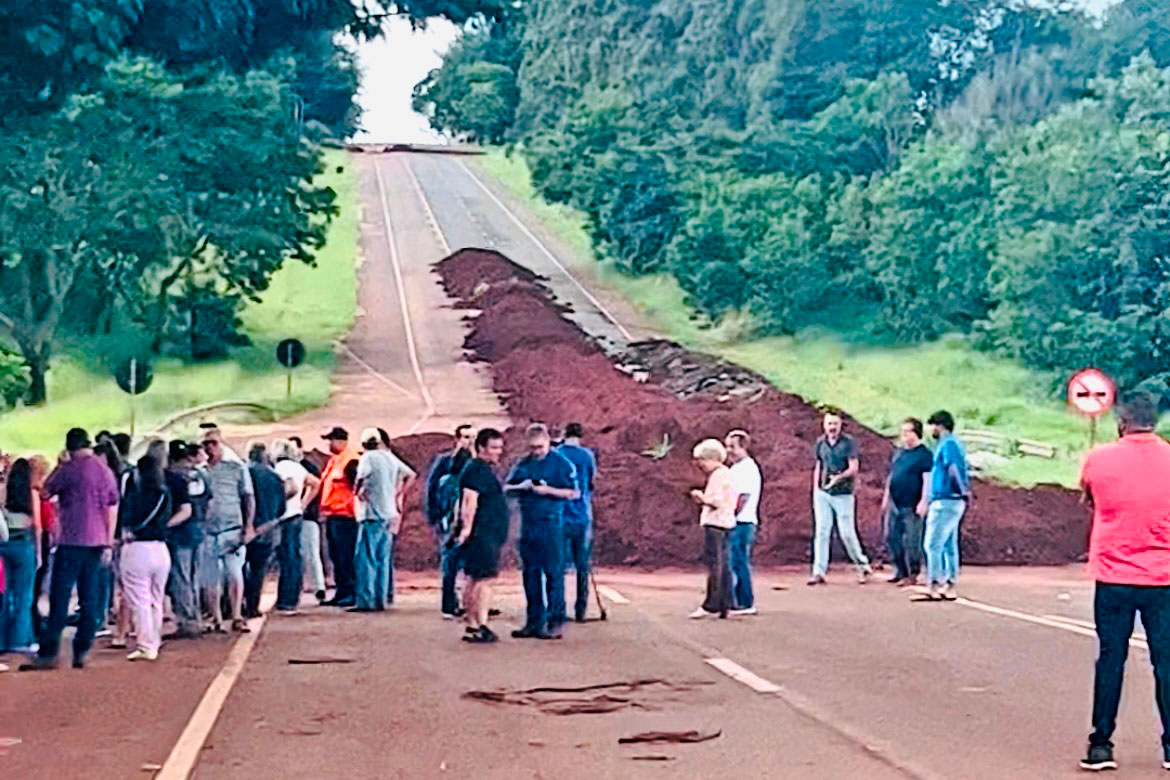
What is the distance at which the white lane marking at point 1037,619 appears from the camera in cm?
1717

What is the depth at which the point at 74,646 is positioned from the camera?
15.1 metres

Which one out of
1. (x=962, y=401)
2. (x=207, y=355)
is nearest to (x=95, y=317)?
(x=207, y=355)

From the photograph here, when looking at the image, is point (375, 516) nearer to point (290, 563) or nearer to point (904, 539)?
point (290, 563)

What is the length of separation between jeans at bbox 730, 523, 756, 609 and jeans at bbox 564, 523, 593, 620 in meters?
1.49

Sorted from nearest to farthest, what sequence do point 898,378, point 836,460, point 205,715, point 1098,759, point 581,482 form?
point 1098,759
point 205,715
point 581,482
point 836,460
point 898,378

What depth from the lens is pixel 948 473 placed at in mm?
20141

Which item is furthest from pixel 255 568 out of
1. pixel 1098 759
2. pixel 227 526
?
pixel 1098 759

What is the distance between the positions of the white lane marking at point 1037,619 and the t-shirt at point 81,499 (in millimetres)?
8306

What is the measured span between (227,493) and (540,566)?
115 inches

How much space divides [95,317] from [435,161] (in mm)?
70400

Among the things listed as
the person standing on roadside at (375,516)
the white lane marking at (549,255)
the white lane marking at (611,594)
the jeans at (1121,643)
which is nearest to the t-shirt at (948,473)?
the white lane marking at (611,594)

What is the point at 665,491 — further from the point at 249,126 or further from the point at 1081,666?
the point at 249,126

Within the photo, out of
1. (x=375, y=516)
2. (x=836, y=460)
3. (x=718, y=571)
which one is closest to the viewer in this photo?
(x=718, y=571)

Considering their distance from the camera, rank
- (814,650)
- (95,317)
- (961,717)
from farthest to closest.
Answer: (95,317) → (814,650) → (961,717)
